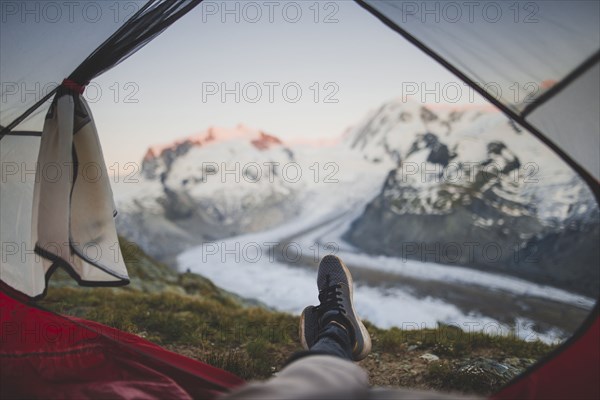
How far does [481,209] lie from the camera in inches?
3391

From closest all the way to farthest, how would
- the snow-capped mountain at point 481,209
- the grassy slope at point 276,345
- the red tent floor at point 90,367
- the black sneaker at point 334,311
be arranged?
the red tent floor at point 90,367 < the black sneaker at point 334,311 < the grassy slope at point 276,345 < the snow-capped mountain at point 481,209

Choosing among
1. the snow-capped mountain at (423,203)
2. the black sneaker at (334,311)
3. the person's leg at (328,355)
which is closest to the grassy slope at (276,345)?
the black sneaker at (334,311)

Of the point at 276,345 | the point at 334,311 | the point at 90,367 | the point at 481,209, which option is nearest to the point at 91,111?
the point at 90,367

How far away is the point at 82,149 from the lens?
3.10 meters

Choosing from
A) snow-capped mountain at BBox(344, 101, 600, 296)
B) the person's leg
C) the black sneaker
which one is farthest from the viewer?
snow-capped mountain at BBox(344, 101, 600, 296)

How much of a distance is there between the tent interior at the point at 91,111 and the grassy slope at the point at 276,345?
0.80 metres

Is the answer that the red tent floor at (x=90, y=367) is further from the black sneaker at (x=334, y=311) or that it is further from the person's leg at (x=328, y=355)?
the black sneaker at (x=334, y=311)

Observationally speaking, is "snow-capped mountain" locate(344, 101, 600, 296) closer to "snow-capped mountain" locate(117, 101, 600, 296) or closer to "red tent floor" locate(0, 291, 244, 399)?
"snow-capped mountain" locate(117, 101, 600, 296)

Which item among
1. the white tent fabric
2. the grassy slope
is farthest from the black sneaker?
the white tent fabric

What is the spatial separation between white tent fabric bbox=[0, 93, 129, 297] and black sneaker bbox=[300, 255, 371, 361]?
162 cm

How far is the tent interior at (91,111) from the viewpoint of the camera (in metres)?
2.20

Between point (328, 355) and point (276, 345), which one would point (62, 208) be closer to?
point (328, 355)

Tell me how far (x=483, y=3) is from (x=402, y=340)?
352 centimetres

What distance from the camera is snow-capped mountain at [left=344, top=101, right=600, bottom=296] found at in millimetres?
66625
